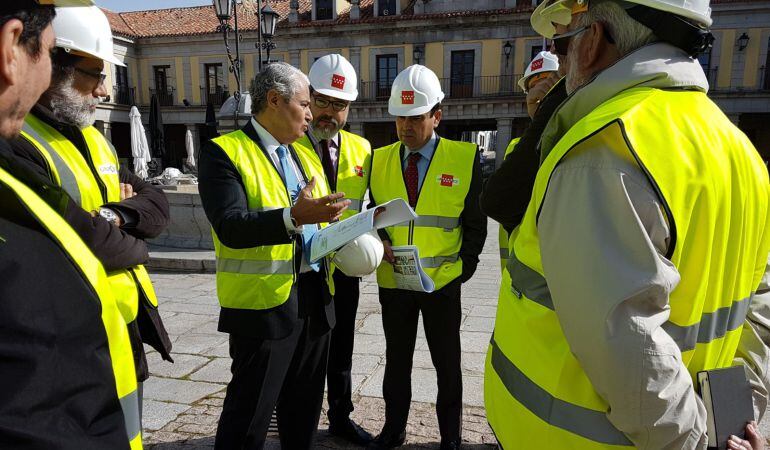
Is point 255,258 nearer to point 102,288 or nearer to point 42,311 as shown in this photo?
point 102,288

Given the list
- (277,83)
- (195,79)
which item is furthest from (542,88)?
(195,79)

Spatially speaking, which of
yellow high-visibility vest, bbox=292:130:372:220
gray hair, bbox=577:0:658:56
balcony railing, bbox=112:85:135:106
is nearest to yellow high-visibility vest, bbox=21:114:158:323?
yellow high-visibility vest, bbox=292:130:372:220

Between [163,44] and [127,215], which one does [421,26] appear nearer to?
[163,44]

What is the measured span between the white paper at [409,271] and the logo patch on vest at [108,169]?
135 cm

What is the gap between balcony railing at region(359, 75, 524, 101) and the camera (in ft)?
76.4

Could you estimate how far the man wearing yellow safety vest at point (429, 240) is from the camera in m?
2.71

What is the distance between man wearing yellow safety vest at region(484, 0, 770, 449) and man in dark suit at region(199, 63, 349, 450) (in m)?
0.96

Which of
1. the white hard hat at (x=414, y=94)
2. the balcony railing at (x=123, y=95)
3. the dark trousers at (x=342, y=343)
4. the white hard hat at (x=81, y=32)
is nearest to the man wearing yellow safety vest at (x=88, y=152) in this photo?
the white hard hat at (x=81, y=32)

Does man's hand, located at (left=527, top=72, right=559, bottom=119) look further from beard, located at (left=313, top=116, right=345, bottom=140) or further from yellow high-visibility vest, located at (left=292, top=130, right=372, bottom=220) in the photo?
beard, located at (left=313, top=116, right=345, bottom=140)

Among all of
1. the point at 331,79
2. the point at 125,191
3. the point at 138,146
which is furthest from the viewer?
the point at 138,146

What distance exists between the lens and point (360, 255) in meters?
2.12

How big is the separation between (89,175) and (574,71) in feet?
5.64

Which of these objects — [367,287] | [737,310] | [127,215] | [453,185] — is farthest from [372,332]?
[737,310]

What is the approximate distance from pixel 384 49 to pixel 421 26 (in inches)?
85.0
